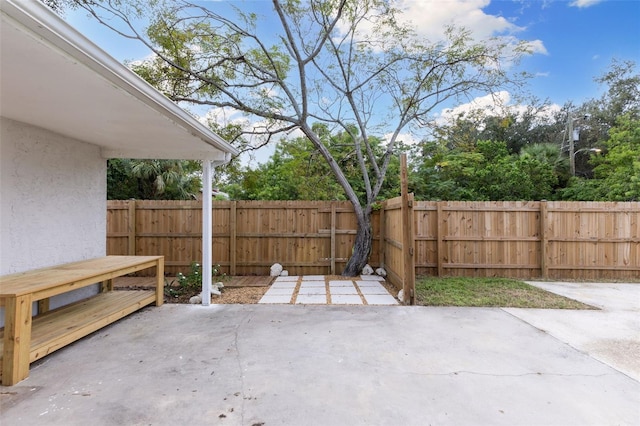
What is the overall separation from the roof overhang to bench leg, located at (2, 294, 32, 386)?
64.8 inches

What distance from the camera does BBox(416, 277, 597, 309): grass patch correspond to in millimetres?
4270

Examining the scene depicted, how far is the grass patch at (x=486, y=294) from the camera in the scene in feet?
14.0

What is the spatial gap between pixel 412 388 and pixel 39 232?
4.30m

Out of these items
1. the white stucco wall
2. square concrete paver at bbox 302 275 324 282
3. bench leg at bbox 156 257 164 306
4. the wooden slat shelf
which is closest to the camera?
the wooden slat shelf

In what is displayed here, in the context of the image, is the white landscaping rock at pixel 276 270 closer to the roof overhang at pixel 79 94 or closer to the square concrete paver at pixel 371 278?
the square concrete paver at pixel 371 278

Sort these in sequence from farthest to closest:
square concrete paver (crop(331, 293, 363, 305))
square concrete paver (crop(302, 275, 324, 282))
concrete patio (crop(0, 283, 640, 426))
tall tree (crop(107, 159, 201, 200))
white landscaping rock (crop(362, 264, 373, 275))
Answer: tall tree (crop(107, 159, 201, 200)) < white landscaping rock (crop(362, 264, 373, 275)) < square concrete paver (crop(302, 275, 324, 282)) < square concrete paver (crop(331, 293, 363, 305)) < concrete patio (crop(0, 283, 640, 426))

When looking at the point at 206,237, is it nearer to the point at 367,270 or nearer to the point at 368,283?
the point at 368,283

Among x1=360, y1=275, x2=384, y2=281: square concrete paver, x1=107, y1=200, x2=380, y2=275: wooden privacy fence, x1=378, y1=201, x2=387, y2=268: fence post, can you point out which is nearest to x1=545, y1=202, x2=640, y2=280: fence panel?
x1=378, y1=201, x2=387, y2=268: fence post

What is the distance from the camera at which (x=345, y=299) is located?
4.62 meters

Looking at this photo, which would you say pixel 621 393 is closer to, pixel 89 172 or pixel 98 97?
pixel 98 97

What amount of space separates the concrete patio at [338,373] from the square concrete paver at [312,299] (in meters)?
0.70

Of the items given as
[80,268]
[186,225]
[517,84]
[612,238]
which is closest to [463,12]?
[517,84]

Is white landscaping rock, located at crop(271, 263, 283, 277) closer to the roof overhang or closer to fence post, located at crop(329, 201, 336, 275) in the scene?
fence post, located at crop(329, 201, 336, 275)

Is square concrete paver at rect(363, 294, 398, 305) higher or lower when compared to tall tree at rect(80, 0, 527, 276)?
lower
